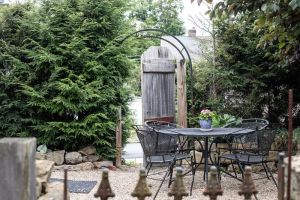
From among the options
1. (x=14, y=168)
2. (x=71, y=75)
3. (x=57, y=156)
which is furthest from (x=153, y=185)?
(x=14, y=168)

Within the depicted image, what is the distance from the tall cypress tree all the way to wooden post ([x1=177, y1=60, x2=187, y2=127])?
906 mm

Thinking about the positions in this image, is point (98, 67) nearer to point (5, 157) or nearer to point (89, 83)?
point (89, 83)

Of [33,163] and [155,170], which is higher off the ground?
[33,163]

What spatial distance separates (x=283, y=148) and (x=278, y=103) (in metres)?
0.94

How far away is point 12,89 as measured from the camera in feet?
20.4

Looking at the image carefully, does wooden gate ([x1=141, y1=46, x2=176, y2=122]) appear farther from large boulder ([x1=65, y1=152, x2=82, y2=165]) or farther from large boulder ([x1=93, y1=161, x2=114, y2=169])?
large boulder ([x1=65, y1=152, x2=82, y2=165])

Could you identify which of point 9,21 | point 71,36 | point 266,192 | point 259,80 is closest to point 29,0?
point 9,21

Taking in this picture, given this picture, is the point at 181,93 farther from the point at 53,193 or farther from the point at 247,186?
the point at 247,186

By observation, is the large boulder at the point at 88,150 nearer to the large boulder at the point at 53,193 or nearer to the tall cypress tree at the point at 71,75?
the tall cypress tree at the point at 71,75

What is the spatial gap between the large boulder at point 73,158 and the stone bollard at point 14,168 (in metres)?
4.41

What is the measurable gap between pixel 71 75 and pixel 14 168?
443cm

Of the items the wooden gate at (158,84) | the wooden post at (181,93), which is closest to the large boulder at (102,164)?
the wooden gate at (158,84)

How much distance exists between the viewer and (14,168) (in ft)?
5.48

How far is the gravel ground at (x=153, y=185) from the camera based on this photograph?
4266mm
